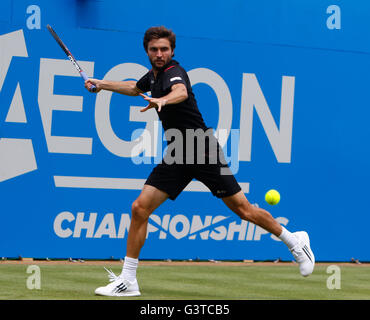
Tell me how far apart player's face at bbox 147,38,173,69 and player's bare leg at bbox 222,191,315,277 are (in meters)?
1.09

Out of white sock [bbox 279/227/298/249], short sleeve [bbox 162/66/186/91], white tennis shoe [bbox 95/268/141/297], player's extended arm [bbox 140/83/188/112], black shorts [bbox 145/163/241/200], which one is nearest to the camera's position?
player's extended arm [bbox 140/83/188/112]

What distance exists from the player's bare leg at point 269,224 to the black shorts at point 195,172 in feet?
0.29

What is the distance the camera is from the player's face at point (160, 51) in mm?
5516

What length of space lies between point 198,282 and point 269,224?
1184 mm

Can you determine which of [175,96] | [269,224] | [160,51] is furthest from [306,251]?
[160,51]

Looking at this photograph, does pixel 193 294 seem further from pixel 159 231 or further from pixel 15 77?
pixel 15 77

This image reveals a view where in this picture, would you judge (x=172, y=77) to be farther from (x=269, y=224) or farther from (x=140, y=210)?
(x=269, y=224)

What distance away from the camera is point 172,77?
212 inches

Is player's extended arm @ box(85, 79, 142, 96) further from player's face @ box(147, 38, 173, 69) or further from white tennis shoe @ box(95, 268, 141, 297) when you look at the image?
white tennis shoe @ box(95, 268, 141, 297)

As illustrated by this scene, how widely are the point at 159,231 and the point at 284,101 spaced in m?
1.96

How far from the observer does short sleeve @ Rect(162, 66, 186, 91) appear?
17.5ft

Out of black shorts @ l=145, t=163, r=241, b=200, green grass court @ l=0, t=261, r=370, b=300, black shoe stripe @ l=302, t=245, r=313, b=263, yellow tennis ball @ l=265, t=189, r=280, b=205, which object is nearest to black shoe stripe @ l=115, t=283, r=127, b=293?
green grass court @ l=0, t=261, r=370, b=300

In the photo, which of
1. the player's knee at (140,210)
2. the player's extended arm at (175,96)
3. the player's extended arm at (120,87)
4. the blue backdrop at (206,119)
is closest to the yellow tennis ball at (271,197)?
the blue backdrop at (206,119)

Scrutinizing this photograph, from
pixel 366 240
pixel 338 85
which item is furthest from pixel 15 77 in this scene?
pixel 366 240
